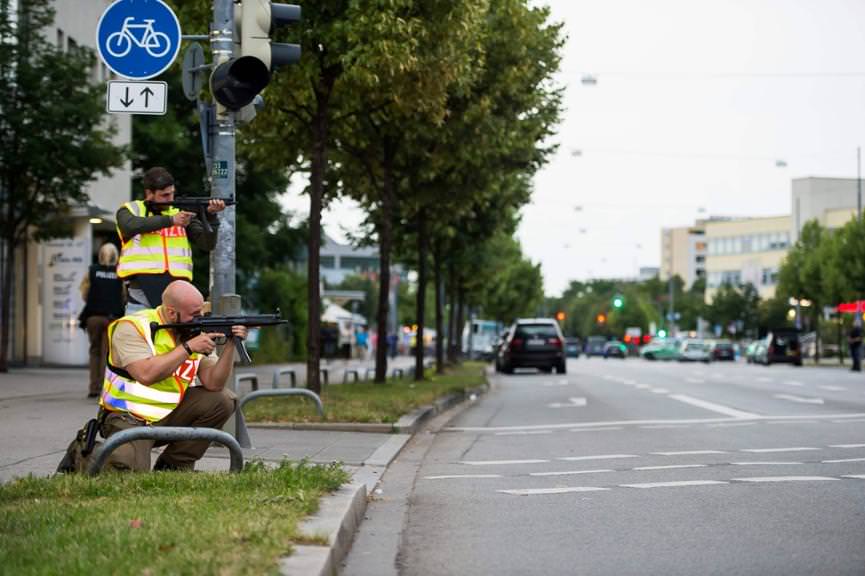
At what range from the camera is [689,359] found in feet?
282

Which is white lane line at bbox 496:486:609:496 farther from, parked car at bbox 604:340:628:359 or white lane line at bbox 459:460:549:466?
parked car at bbox 604:340:628:359

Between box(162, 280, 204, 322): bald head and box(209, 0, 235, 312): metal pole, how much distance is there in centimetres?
286

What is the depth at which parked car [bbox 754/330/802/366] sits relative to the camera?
68.0 m

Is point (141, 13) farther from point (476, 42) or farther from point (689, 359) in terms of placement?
point (689, 359)

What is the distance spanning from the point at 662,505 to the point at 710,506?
28cm

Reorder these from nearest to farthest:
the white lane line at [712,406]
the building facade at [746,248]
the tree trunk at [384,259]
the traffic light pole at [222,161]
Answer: the traffic light pole at [222,161], the white lane line at [712,406], the tree trunk at [384,259], the building facade at [746,248]

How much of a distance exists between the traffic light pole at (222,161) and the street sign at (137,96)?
0.47m

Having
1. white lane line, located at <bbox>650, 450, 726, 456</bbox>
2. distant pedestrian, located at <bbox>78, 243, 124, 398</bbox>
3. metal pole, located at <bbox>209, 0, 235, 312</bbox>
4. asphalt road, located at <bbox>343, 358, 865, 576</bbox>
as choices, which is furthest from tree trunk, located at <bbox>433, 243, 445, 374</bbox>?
metal pole, located at <bbox>209, 0, 235, 312</bbox>

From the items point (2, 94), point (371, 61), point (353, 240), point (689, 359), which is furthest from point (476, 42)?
point (689, 359)

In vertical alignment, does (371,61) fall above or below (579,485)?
above

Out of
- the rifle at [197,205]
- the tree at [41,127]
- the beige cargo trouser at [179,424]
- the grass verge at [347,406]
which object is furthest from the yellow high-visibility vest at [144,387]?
the tree at [41,127]

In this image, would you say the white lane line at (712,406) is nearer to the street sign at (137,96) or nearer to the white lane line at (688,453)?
the white lane line at (688,453)

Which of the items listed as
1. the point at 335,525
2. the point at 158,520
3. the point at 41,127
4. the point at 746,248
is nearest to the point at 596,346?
the point at 746,248

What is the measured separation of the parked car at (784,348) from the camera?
2676 inches
